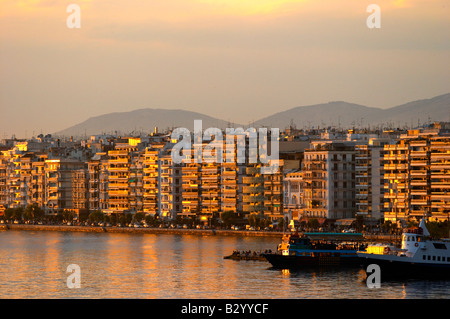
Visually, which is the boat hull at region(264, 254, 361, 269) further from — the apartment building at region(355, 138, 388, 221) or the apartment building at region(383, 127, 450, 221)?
the apartment building at region(355, 138, 388, 221)

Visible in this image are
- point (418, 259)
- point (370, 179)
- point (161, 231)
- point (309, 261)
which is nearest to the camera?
point (418, 259)

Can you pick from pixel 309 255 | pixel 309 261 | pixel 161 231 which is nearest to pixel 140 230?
pixel 161 231

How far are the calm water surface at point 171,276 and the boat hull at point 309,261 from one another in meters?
0.98

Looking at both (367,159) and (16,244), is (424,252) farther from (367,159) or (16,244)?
(16,244)

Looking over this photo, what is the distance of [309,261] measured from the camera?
245 feet

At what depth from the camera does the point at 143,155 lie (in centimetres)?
13462

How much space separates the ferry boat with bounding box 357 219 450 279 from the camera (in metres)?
65.2

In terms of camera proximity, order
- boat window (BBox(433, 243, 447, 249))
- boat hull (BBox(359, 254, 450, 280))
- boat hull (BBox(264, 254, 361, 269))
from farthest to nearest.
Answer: boat hull (BBox(264, 254, 361, 269))
boat window (BBox(433, 243, 447, 249))
boat hull (BBox(359, 254, 450, 280))

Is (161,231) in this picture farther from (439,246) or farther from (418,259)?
(418,259)

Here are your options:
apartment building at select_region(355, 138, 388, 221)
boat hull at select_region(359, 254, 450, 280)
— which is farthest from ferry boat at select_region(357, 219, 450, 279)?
apartment building at select_region(355, 138, 388, 221)

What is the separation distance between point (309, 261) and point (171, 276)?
436 inches

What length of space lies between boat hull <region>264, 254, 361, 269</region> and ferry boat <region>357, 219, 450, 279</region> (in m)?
8.26
